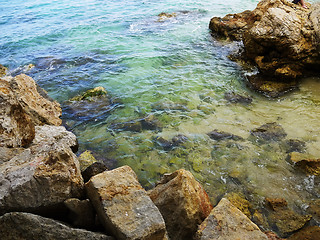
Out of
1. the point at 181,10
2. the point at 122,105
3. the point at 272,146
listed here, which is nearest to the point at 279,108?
the point at 272,146

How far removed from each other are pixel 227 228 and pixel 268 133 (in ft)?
15.2

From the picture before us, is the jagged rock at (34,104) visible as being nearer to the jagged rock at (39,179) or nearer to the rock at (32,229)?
the jagged rock at (39,179)

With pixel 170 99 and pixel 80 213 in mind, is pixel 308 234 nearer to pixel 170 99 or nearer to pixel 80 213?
pixel 80 213

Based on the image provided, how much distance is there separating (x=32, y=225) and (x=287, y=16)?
12.0 metres

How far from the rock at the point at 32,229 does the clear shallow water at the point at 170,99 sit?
3020 mm

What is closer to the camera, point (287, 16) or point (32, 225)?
point (32, 225)

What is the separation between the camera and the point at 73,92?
10930 mm

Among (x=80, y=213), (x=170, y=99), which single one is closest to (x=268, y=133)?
(x=170, y=99)

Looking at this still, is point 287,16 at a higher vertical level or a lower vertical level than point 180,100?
higher

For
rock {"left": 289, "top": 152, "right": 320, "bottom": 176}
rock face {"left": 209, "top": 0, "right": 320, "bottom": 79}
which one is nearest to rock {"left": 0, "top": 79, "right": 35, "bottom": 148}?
rock {"left": 289, "top": 152, "right": 320, "bottom": 176}

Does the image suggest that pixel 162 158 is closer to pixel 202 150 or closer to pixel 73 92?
pixel 202 150

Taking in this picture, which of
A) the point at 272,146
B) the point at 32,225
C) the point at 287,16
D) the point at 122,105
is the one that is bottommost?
the point at 272,146

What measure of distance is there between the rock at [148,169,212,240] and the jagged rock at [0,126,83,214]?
5.45 ft

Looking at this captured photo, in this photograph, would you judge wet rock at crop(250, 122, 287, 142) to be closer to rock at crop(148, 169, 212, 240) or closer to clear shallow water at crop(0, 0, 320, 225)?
clear shallow water at crop(0, 0, 320, 225)
